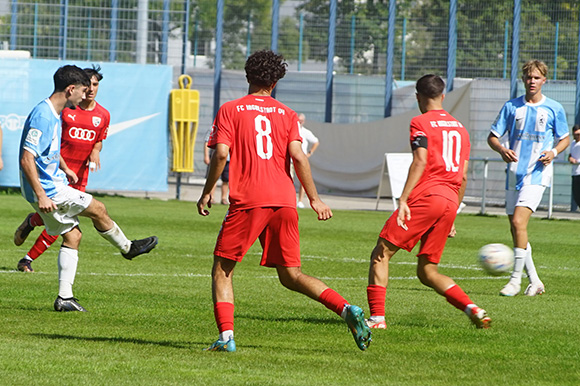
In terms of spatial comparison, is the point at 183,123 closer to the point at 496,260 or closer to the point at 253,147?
the point at 496,260

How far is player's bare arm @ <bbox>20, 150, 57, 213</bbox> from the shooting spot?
26.1ft

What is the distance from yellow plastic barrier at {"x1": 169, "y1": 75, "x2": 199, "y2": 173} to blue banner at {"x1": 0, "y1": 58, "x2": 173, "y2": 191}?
0.24 meters

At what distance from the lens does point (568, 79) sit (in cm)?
2525

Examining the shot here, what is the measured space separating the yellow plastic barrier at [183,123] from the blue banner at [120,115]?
24 cm

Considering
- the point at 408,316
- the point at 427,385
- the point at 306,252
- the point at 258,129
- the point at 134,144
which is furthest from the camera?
the point at 134,144

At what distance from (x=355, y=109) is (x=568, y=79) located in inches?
234

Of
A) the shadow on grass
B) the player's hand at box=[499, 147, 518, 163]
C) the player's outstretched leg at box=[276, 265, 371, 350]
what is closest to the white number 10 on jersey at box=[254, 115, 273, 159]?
the player's outstretched leg at box=[276, 265, 371, 350]

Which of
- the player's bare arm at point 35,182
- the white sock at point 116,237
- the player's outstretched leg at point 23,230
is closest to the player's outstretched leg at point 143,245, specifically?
the white sock at point 116,237

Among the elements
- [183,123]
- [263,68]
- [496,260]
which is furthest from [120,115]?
[263,68]

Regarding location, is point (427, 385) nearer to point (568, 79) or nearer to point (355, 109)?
point (568, 79)

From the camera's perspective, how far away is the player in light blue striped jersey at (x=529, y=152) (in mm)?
10211

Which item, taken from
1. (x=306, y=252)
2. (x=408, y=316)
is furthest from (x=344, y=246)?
(x=408, y=316)

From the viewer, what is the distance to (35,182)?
7965 millimetres

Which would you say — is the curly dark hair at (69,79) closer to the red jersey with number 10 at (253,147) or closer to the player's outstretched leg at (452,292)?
the red jersey with number 10 at (253,147)
